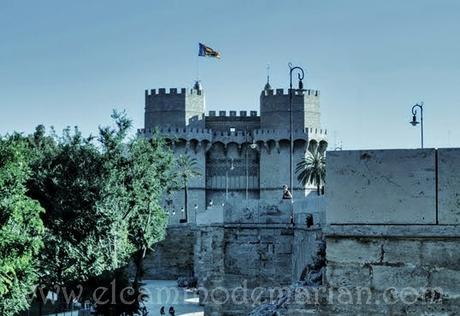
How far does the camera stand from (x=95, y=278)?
20.8 metres

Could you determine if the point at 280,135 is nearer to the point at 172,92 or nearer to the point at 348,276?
the point at 172,92

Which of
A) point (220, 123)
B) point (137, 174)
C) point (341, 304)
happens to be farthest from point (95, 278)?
point (220, 123)

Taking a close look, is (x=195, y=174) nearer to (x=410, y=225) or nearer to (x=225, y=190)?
(x=225, y=190)

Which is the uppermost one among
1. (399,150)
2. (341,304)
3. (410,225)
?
(399,150)

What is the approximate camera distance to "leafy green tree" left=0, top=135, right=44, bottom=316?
607 inches

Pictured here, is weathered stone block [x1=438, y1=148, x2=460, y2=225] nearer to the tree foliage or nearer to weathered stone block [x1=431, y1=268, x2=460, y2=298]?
weathered stone block [x1=431, y1=268, x2=460, y2=298]

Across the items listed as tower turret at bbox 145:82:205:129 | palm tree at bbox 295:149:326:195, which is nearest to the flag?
tower turret at bbox 145:82:205:129

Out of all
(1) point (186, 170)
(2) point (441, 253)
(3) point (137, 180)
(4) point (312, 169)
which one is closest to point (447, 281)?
(2) point (441, 253)

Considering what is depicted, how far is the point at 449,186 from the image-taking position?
3.76 meters

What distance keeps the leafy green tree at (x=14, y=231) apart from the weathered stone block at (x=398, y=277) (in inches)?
464

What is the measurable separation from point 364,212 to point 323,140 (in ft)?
149

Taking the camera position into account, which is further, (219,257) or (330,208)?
(219,257)

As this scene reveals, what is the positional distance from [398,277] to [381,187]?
513 mm

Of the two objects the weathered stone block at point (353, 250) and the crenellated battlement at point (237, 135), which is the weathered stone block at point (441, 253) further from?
the crenellated battlement at point (237, 135)
